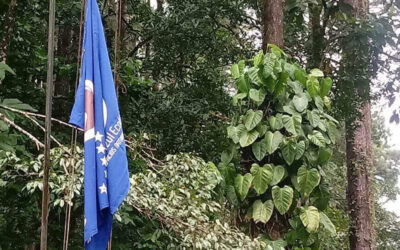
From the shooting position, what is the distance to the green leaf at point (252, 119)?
3.54 m

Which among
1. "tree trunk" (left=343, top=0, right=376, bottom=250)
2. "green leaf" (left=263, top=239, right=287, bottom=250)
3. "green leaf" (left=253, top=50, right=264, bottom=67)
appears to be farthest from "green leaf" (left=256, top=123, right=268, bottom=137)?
"tree trunk" (left=343, top=0, right=376, bottom=250)

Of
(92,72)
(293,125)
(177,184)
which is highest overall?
(92,72)

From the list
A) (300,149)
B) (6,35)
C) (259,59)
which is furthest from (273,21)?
(6,35)

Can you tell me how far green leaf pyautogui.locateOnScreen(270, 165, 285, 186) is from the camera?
3510 millimetres

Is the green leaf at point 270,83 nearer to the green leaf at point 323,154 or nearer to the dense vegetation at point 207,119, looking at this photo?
the dense vegetation at point 207,119

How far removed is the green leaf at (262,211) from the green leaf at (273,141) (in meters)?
0.41

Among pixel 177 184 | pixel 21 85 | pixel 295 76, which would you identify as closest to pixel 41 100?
pixel 21 85

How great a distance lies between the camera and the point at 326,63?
5.38 meters

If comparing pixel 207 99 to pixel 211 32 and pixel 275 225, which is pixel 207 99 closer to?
pixel 211 32

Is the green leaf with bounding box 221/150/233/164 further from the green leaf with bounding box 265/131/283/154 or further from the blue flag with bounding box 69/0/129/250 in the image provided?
the blue flag with bounding box 69/0/129/250

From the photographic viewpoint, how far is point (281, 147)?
3.51 metres

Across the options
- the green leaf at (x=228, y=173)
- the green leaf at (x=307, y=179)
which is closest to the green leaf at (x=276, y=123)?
the green leaf at (x=307, y=179)

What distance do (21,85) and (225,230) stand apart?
8.59ft

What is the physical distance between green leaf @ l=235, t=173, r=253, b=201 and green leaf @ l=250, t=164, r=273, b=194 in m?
0.04
